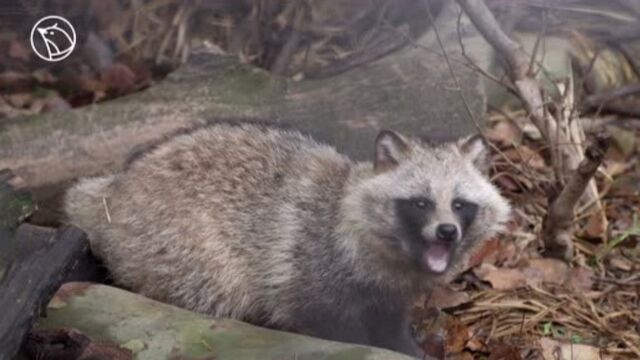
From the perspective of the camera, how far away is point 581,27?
23.1 ft

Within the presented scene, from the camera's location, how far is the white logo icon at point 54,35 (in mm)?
5871

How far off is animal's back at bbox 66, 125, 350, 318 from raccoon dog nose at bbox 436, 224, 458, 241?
625 millimetres

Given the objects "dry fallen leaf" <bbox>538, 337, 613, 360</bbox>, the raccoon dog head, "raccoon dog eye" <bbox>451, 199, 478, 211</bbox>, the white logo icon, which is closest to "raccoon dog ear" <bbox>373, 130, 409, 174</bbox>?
the raccoon dog head

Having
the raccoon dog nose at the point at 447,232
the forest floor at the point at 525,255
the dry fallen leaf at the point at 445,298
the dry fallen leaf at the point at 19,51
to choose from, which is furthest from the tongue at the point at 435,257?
the dry fallen leaf at the point at 19,51

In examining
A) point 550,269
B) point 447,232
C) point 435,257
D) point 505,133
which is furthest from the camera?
point 505,133

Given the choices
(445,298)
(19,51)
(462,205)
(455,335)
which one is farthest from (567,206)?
(19,51)

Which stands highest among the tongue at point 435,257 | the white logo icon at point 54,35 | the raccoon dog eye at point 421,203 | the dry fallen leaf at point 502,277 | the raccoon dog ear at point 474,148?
the white logo icon at point 54,35

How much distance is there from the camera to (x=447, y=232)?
446 cm

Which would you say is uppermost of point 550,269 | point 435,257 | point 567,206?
point 435,257

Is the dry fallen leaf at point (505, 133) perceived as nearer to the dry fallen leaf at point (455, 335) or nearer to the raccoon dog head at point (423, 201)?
the dry fallen leaf at point (455, 335)

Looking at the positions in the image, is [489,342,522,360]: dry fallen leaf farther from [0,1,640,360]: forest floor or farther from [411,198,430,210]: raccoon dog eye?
[411,198,430,210]: raccoon dog eye

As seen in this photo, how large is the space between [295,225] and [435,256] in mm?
704

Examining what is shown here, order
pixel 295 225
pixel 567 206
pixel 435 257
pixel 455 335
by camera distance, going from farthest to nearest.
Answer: pixel 567 206 → pixel 455 335 → pixel 295 225 → pixel 435 257

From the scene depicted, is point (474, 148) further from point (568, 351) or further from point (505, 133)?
point (505, 133)
